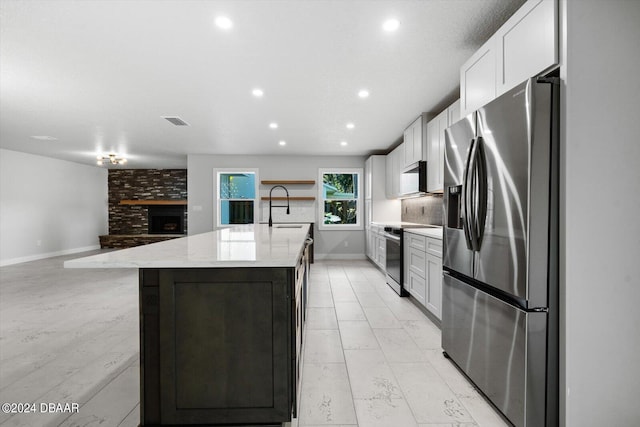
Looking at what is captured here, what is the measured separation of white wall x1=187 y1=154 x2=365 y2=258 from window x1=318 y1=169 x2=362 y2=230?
0.63 feet

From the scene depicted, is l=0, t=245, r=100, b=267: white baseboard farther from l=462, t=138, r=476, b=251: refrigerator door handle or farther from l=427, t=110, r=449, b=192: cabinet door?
l=462, t=138, r=476, b=251: refrigerator door handle

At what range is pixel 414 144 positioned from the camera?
4680 mm

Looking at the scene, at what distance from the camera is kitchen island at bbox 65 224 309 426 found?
4.96 ft

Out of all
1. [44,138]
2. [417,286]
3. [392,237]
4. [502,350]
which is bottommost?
[417,286]

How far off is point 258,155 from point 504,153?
639 cm

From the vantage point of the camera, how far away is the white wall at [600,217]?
1465mm

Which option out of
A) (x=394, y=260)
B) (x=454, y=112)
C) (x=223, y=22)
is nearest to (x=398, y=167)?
(x=394, y=260)

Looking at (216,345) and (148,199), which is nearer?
(216,345)

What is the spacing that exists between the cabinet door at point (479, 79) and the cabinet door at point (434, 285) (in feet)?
4.52

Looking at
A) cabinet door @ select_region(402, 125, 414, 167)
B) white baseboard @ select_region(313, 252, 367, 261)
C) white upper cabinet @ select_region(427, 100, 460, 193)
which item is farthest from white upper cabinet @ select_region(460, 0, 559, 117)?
white baseboard @ select_region(313, 252, 367, 261)

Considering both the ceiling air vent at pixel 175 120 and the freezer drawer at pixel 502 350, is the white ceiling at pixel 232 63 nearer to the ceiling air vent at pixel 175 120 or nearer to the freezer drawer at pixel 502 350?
the ceiling air vent at pixel 175 120

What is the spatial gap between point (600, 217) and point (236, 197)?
7068mm

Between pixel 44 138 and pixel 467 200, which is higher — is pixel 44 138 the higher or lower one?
the higher one

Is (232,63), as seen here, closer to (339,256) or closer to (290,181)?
(290,181)
